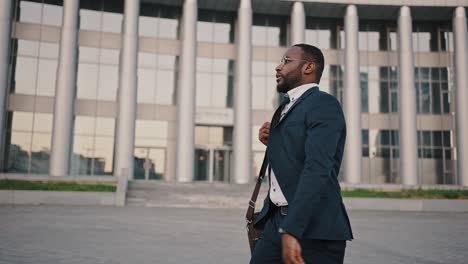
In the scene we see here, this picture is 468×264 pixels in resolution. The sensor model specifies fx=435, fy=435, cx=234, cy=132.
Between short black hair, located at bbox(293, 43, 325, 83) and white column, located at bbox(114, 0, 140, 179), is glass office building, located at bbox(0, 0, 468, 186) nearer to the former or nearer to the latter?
white column, located at bbox(114, 0, 140, 179)

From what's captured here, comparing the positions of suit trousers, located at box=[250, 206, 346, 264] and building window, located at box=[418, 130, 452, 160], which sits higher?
building window, located at box=[418, 130, 452, 160]

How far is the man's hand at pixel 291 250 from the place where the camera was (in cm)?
211

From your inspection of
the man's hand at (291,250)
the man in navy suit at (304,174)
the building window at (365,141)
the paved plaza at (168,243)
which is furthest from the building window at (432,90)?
the man's hand at (291,250)

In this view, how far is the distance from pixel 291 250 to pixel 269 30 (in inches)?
1334

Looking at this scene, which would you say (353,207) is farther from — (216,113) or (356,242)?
(216,113)

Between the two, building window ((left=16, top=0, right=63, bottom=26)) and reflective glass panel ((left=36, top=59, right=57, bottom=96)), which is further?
building window ((left=16, top=0, right=63, bottom=26))

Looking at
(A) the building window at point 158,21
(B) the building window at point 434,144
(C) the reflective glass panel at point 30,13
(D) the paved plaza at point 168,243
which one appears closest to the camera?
(D) the paved plaza at point 168,243

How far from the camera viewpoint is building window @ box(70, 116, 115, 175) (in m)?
30.7

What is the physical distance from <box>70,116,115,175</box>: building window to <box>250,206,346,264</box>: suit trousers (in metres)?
29.5

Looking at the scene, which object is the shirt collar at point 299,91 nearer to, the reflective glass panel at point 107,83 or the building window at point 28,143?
the reflective glass panel at point 107,83

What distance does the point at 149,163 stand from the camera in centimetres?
3172

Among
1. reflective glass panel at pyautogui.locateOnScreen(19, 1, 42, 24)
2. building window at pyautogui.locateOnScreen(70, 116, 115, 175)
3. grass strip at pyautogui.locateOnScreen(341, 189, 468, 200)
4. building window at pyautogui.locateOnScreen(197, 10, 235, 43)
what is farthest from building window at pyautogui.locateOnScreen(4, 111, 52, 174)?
grass strip at pyautogui.locateOnScreen(341, 189, 468, 200)

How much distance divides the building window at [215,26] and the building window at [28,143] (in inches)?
519

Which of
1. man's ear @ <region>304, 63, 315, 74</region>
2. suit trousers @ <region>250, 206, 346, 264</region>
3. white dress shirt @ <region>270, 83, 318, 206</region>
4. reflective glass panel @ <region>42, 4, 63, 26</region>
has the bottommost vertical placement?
suit trousers @ <region>250, 206, 346, 264</region>
